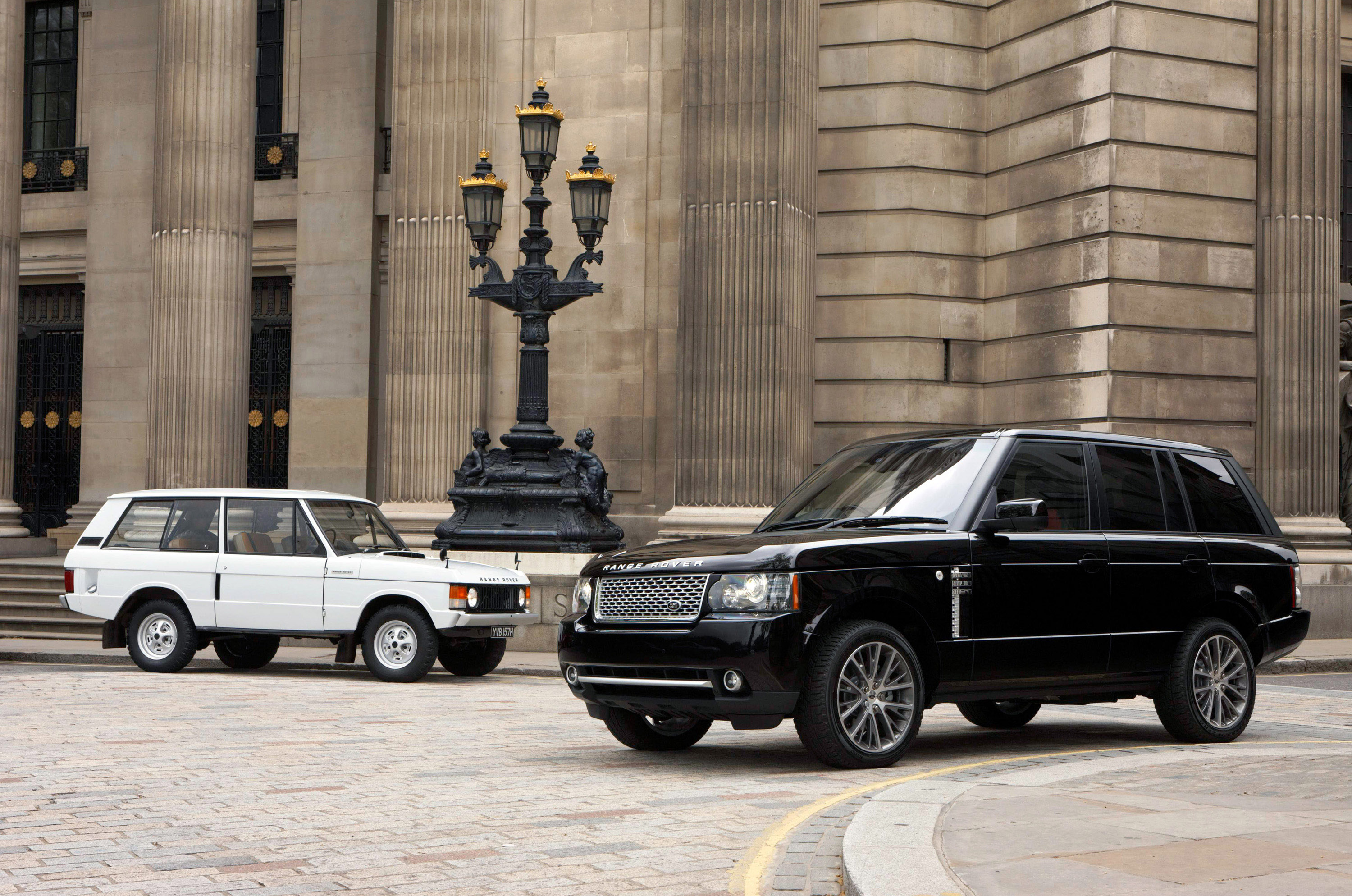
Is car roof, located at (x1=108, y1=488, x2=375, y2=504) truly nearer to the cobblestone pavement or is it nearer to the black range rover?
the cobblestone pavement

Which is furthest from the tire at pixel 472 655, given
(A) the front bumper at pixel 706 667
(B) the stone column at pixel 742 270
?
(A) the front bumper at pixel 706 667

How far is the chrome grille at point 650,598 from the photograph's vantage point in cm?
887

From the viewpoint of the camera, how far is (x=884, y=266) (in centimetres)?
2309

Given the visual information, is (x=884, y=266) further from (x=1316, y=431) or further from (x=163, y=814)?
(x=163, y=814)

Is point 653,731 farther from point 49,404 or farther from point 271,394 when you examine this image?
point 49,404

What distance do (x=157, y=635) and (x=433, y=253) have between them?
26.2 ft

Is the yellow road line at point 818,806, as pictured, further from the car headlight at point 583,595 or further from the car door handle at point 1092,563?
the car headlight at point 583,595

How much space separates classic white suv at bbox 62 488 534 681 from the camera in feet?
50.0

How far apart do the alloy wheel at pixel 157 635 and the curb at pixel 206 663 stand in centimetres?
42

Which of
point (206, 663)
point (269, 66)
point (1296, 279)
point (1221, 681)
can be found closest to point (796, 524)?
point (1221, 681)

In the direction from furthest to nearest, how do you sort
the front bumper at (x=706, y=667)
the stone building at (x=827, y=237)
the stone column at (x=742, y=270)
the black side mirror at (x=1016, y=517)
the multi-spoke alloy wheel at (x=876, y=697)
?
1. the stone building at (x=827, y=237)
2. the stone column at (x=742, y=270)
3. the black side mirror at (x=1016, y=517)
4. the multi-spoke alloy wheel at (x=876, y=697)
5. the front bumper at (x=706, y=667)

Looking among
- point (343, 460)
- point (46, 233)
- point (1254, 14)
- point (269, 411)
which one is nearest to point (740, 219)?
point (1254, 14)

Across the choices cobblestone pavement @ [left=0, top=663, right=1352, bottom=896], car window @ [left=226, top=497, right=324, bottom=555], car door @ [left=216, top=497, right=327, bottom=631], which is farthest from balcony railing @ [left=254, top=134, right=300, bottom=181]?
cobblestone pavement @ [left=0, top=663, right=1352, bottom=896]

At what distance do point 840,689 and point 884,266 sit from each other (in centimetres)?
1493
